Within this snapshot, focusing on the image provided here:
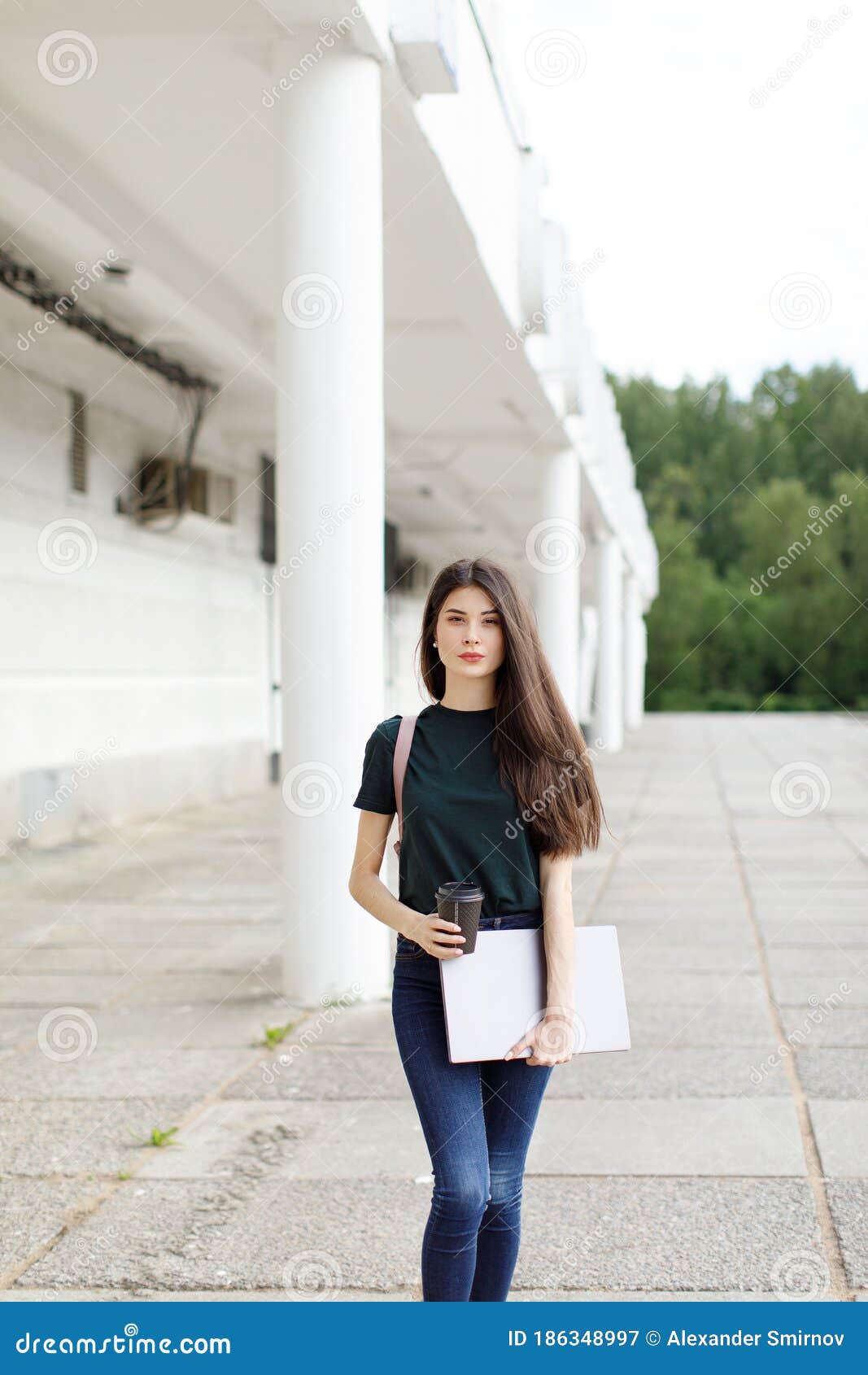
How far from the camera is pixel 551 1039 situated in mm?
2496

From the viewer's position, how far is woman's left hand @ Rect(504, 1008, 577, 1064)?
249 cm

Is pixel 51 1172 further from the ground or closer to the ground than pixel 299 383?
closer to the ground

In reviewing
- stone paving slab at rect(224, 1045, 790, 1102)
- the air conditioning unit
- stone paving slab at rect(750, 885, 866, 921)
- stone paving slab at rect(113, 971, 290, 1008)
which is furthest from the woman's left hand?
the air conditioning unit

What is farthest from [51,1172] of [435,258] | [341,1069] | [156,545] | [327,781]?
[156,545]

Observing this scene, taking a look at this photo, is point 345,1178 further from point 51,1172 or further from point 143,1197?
point 51,1172

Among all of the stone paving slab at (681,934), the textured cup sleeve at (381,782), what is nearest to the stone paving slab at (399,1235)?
the textured cup sleeve at (381,782)

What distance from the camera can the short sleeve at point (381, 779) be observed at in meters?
2.58

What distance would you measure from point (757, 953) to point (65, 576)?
21.2 feet

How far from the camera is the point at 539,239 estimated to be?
9.82 m

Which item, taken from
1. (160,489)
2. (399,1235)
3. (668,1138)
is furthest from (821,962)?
(160,489)

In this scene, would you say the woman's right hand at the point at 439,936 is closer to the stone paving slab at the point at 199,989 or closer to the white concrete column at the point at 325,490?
the white concrete column at the point at 325,490

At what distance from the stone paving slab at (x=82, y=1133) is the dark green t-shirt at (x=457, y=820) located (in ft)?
6.07

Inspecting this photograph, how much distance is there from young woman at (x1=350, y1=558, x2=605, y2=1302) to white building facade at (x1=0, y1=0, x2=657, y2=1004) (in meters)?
0.64

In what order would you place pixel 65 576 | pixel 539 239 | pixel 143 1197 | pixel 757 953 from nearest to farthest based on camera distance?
pixel 143 1197 → pixel 757 953 → pixel 539 239 → pixel 65 576
